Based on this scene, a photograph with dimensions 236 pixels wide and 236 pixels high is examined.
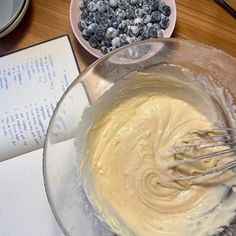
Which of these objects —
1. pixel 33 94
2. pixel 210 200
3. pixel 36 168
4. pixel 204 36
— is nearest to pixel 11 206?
pixel 36 168

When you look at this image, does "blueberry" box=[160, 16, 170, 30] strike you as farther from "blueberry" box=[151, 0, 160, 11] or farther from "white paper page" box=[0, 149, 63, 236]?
Result: "white paper page" box=[0, 149, 63, 236]

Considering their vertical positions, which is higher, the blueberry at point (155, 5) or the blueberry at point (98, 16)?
the blueberry at point (155, 5)

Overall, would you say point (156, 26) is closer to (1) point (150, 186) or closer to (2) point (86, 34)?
(2) point (86, 34)

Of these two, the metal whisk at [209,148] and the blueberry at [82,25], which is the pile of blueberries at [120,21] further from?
the metal whisk at [209,148]

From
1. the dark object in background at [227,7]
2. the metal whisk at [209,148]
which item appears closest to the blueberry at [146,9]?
the dark object in background at [227,7]

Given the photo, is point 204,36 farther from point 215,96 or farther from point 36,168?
point 36,168
